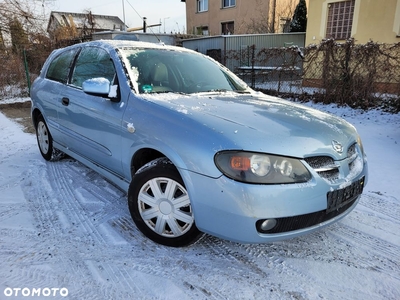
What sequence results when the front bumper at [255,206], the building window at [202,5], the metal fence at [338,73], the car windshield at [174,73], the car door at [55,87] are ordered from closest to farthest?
the front bumper at [255,206], the car windshield at [174,73], the car door at [55,87], the metal fence at [338,73], the building window at [202,5]

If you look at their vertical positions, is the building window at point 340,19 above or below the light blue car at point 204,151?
above

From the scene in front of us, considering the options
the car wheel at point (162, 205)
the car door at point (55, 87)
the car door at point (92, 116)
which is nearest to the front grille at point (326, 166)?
the car wheel at point (162, 205)

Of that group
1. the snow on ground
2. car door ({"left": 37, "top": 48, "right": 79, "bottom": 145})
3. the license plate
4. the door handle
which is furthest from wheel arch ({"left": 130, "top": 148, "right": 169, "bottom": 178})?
car door ({"left": 37, "top": 48, "right": 79, "bottom": 145})

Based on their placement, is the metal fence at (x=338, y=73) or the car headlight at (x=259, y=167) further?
the metal fence at (x=338, y=73)

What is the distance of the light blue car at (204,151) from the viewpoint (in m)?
1.88

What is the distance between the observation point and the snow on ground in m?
1.94

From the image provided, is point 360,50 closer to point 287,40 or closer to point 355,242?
point 355,242

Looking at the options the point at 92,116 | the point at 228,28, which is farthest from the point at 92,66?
the point at 228,28

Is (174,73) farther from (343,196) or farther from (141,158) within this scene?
(343,196)

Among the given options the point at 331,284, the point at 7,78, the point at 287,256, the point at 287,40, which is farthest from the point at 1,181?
the point at 287,40

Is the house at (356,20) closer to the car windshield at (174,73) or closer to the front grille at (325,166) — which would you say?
the car windshield at (174,73)

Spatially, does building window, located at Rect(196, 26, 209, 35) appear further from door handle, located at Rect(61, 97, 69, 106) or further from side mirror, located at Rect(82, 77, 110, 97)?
side mirror, located at Rect(82, 77, 110, 97)

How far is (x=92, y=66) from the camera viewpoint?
132 inches

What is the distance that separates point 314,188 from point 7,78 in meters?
12.8
